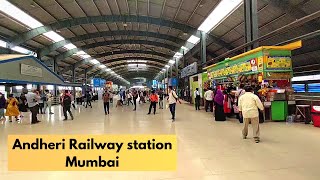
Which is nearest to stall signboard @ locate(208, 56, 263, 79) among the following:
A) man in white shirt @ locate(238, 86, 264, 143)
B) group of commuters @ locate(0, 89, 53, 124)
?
man in white shirt @ locate(238, 86, 264, 143)

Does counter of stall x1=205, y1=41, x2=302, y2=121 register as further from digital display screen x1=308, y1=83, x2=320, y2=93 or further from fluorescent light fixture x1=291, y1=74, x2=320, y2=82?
fluorescent light fixture x1=291, y1=74, x2=320, y2=82

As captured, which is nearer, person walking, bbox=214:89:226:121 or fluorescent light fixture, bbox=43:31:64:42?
person walking, bbox=214:89:226:121

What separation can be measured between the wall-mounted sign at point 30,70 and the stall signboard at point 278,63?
8478 mm

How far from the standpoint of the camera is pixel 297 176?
3707mm

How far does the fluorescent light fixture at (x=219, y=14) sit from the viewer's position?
13.9 m

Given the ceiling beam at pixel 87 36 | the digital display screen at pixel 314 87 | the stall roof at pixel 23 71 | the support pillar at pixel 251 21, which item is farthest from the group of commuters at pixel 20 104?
the digital display screen at pixel 314 87

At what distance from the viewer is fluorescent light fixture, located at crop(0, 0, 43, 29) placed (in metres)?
13.4

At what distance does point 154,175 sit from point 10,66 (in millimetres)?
2442

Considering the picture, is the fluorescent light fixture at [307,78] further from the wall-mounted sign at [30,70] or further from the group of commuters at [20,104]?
the wall-mounted sign at [30,70]

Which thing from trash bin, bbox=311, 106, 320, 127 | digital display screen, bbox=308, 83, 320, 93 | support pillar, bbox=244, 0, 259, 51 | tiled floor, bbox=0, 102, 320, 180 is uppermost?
support pillar, bbox=244, 0, 259, 51

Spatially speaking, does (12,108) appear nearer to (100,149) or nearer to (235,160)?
(100,149)

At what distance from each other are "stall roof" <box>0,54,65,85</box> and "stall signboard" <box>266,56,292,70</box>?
818 cm

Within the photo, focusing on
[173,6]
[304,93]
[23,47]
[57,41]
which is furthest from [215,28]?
[23,47]

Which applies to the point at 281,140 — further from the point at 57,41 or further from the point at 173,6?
the point at 57,41
